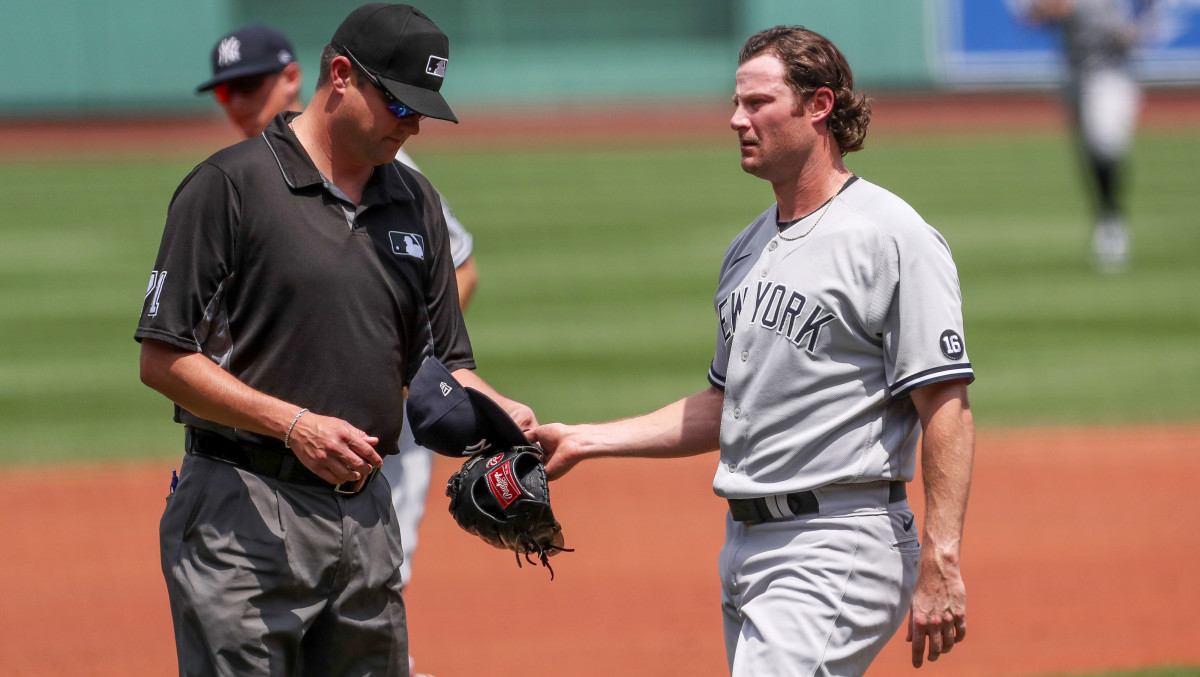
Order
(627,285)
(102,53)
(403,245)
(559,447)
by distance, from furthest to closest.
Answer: (102,53) < (627,285) < (559,447) < (403,245)

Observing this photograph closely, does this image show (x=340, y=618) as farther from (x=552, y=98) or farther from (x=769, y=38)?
(x=552, y=98)

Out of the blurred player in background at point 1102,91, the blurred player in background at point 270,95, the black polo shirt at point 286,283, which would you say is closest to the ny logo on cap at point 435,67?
the black polo shirt at point 286,283

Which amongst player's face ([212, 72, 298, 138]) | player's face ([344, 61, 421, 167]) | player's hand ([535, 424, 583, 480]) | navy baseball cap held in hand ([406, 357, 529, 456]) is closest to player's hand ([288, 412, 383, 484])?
navy baseball cap held in hand ([406, 357, 529, 456])

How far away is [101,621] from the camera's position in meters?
5.90

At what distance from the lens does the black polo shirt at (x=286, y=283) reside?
121 inches

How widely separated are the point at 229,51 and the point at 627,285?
33.2 feet

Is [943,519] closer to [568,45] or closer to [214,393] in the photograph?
[214,393]

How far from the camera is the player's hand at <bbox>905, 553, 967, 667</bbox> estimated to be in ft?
10.2

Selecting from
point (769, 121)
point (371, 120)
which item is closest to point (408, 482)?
point (371, 120)

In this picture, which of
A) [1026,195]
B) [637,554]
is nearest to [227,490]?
[637,554]

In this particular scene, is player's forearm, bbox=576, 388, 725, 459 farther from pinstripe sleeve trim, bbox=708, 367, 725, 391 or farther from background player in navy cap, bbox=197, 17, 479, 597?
background player in navy cap, bbox=197, 17, 479, 597

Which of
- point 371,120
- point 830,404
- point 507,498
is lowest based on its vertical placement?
point 507,498

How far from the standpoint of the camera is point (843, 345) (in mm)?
3242

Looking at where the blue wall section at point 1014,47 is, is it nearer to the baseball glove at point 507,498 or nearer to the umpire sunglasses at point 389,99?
the baseball glove at point 507,498
